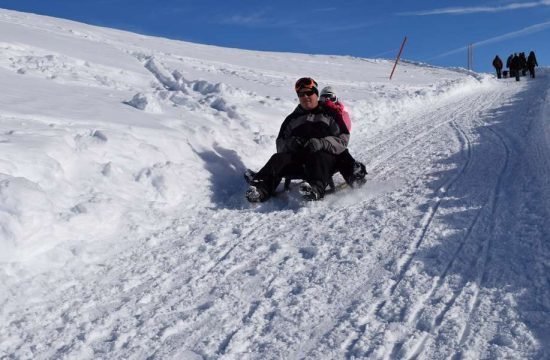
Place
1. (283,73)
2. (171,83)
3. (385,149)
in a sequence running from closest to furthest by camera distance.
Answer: (385,149) < (171,83) < (283,73)

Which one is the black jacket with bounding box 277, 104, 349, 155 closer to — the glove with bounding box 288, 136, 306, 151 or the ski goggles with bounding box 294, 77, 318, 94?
the glove with bounding box 288, 136, 306, 151

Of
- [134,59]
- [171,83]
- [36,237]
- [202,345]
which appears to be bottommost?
[202,345]

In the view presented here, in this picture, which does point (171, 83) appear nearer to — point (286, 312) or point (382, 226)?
point (382, 226)

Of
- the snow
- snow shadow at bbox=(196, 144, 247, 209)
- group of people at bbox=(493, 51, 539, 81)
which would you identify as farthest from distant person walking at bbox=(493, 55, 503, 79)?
snow shadow at bbox=(196, 144, 247, 209)

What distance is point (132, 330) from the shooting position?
307 centimetres

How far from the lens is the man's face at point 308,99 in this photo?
589 centimetres

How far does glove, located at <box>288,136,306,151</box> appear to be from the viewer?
18.8 feet

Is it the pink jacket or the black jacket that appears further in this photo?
the pink jacket

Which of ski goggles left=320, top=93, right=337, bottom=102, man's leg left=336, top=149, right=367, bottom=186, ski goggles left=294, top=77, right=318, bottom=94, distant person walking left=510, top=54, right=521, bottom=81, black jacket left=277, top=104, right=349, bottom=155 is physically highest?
distant person walking left=510, top=54, right=521, bottom=81

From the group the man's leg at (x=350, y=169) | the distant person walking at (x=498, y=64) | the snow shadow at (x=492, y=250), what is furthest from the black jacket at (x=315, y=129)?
the distant person walking at (x=498, y=64)

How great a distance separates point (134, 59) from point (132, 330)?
13.7 metres

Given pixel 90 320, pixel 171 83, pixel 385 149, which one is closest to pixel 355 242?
pixel 90 320

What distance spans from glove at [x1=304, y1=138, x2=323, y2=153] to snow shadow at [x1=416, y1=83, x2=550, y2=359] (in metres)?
1.29

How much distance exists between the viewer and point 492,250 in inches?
147
